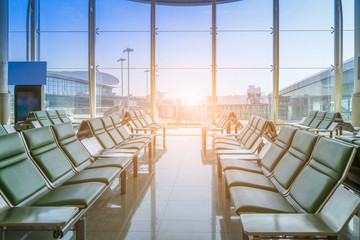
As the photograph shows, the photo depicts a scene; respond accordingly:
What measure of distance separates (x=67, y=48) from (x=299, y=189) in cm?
842

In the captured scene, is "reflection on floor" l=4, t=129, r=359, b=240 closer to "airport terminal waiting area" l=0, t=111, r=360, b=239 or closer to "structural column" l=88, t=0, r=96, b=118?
"airport terminal waiting area" l=0, t=111, r=360, b=239

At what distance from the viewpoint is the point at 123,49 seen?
840 cm

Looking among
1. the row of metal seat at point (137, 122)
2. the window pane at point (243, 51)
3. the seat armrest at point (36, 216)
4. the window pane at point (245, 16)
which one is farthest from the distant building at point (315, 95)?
the seat armrest at point (36, 216)

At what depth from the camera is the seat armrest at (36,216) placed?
4.00 ft

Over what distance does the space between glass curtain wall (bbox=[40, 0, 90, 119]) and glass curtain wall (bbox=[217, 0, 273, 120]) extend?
445cm

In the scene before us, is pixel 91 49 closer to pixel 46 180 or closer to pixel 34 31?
pixel 34 31

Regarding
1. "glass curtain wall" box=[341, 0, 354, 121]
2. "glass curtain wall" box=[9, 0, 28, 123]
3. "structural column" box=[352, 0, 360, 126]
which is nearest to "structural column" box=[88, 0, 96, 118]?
"glass curtain wall" box=[9, 0, 28, 123]

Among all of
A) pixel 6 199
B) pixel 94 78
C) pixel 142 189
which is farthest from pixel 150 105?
pixel 6 199

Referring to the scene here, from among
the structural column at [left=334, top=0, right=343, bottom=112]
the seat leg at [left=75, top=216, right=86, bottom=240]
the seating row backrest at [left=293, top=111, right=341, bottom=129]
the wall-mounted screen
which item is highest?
the structural column at [left=334, top=0, right=343, bottom=112]

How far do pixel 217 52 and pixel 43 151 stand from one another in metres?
6.76

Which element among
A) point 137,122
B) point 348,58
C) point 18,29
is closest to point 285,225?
point 137,122

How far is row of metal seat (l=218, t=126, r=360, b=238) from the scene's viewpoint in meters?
1.19

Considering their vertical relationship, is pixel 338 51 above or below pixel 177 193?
above

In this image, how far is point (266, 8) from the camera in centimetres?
792
